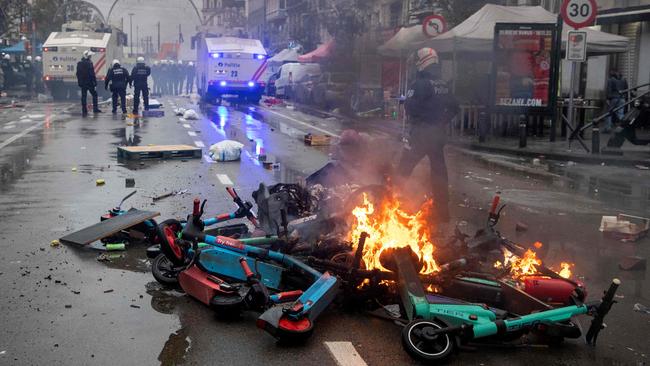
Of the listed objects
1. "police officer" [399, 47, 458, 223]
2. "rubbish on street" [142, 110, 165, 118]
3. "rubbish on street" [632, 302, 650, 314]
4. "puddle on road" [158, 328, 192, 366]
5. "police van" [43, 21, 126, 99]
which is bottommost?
"rubbish on street" [632, 302, 650, 314]

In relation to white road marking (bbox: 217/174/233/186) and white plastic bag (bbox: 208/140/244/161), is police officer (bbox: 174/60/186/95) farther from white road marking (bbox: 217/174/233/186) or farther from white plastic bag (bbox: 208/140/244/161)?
white road marking (bbox: 217/174/233/186)

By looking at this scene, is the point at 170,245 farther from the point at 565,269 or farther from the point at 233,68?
the point at 233,68

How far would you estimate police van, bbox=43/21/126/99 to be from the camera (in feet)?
106

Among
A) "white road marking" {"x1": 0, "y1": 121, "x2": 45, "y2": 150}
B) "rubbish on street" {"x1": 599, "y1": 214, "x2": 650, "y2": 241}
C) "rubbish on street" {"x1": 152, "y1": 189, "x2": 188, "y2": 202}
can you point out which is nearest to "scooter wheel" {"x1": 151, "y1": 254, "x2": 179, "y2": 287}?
"rubbish on street" {"x1": 152, "y1": 189, "x2": 188, "y2": 202}

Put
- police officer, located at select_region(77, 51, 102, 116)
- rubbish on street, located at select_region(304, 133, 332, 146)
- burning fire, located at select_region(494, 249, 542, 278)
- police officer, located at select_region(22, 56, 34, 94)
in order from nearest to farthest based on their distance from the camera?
burning fire, located at select_region(494, 249, 542, 278), rubbish on street, located at select_region(304, 133, 332, 146), police officer, located at select_region(77, 51, 102, 116), police officer, located at select_region(22, 56, 34, 94)

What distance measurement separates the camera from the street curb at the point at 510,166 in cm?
1231

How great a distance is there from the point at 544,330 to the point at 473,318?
0.44 metres

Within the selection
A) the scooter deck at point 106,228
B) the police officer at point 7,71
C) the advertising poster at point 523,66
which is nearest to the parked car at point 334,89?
the advertising poster at point 523,66

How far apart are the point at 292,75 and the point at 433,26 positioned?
17.8 meters

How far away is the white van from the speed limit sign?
18.7 meters

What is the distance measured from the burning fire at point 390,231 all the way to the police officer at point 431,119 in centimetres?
241

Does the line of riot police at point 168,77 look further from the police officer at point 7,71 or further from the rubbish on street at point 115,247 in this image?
the rubbish on street at point 115,247

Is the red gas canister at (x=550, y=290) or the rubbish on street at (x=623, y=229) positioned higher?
the red gas canister at (x=550, y=290)

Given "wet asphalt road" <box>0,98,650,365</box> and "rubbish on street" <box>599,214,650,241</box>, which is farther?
"rubbish on street" <box>599,214,650,241</box>
